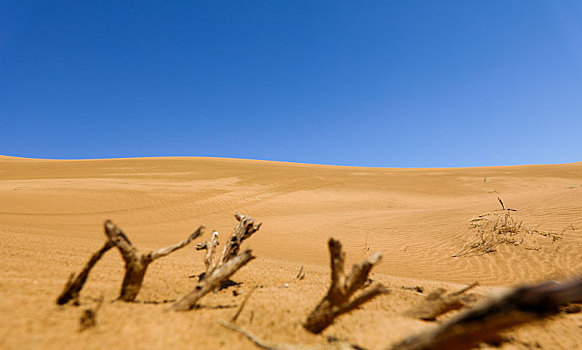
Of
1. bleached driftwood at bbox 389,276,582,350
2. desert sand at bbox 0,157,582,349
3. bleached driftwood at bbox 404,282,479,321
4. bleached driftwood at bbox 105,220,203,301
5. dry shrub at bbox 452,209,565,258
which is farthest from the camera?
dry shrub at bbox 452,209,565,258

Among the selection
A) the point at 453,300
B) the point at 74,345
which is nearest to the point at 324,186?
the point at 453,300

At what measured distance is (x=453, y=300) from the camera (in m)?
2.54

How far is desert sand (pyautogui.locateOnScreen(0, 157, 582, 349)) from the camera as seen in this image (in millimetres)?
2154

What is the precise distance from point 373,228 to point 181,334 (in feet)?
29.1

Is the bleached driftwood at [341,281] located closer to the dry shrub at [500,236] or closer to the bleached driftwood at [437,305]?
the bleached driftwood at [437,305]

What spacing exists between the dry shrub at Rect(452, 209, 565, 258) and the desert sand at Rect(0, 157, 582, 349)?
25cm

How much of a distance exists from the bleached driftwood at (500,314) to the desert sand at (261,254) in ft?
3.38

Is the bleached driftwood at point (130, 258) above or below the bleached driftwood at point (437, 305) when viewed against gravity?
above

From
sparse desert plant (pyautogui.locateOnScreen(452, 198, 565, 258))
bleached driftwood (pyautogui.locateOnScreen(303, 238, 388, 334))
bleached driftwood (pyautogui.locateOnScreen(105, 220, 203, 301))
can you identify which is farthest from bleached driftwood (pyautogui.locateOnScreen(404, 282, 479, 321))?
sparse desert plant (pyautogui.locateOnScreen(452, 198, 565, 258))

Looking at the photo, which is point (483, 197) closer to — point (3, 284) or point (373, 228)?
point (373, 228)

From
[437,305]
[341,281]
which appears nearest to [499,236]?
[437,305]

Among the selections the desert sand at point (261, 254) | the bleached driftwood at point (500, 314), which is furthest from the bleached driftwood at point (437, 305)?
the bleached driftwood at point (500, 314)

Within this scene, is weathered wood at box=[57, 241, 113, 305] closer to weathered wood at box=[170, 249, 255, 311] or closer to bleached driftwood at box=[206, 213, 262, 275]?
weathered wood at box=[170, 249, 255, 311]

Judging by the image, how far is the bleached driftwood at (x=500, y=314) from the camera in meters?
1.11
